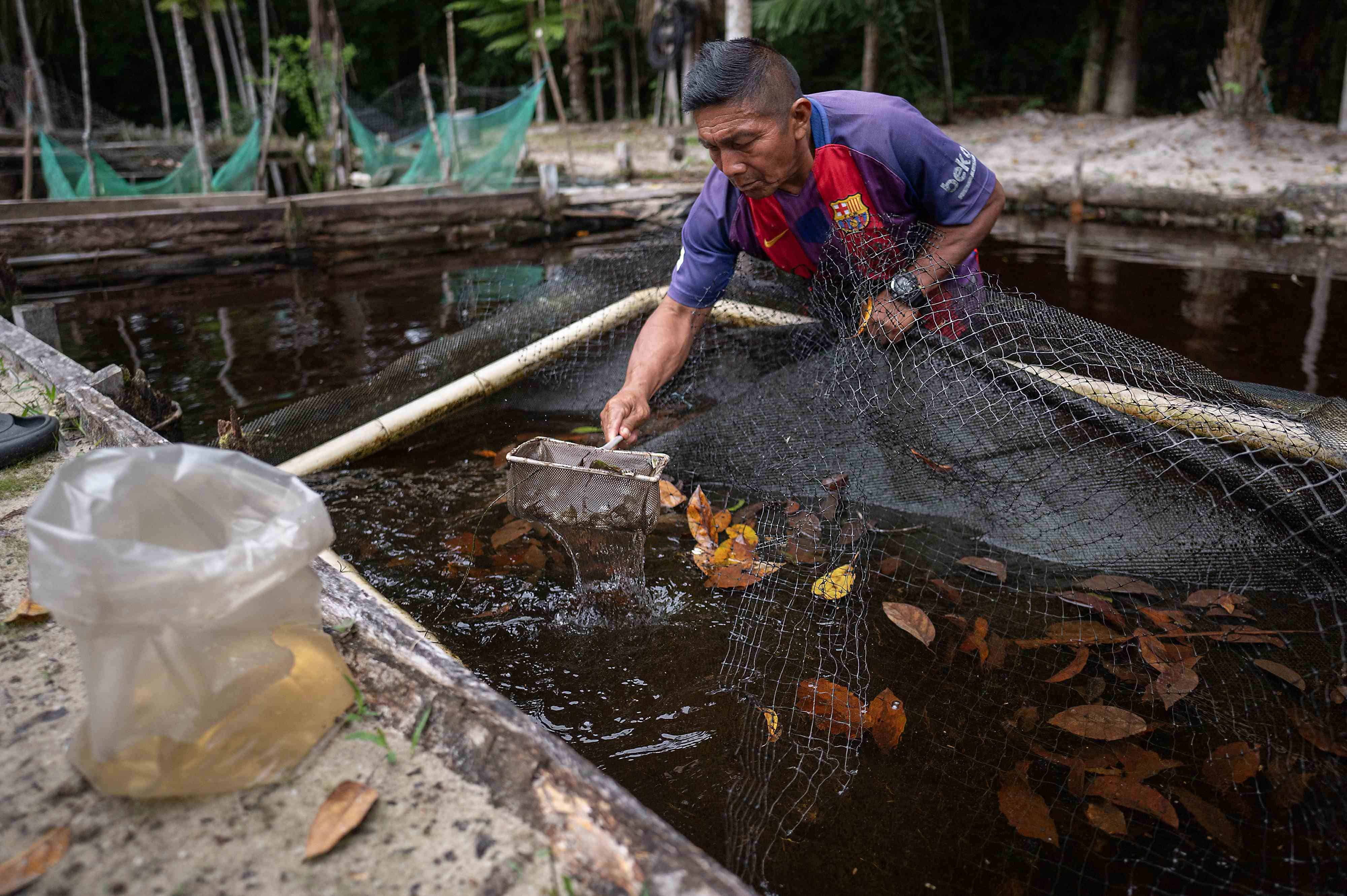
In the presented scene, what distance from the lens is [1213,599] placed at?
2.53 m

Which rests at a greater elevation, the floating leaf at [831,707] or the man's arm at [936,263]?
the man's arm at [936,263]

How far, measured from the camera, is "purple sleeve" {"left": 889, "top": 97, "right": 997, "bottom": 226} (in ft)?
9.37

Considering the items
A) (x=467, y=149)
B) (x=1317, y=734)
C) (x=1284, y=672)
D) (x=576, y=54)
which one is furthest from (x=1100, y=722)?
(x=576, y=54)

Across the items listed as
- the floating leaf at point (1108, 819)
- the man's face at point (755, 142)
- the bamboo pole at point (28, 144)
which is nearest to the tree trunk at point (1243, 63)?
A: the man's face at point (755, 142)

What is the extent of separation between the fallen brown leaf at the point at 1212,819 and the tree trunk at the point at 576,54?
2093 cm

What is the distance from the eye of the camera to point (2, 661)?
5.46 feet

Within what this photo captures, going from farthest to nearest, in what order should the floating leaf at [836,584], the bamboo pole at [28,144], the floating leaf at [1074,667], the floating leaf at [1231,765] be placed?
the bamboo pole at [28,144]
the floating leaf at [836,584]
the floating leaf at [1074,667]
the floating leaf at [1231,765]

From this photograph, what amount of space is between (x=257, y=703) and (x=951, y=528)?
7.99ft

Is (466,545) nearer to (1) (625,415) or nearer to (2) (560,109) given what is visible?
(1) (625,415)

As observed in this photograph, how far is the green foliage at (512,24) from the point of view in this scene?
69.8ft

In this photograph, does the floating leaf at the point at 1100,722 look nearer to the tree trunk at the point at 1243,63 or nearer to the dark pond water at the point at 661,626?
the dark pond water at the point at 661,626

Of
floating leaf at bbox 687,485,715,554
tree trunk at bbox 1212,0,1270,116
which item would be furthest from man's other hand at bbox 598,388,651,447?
tree trunk at bbox 1212,0,1270,116

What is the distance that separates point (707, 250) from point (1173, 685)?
7.22 ft

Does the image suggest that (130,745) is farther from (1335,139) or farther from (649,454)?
(1335,139)
